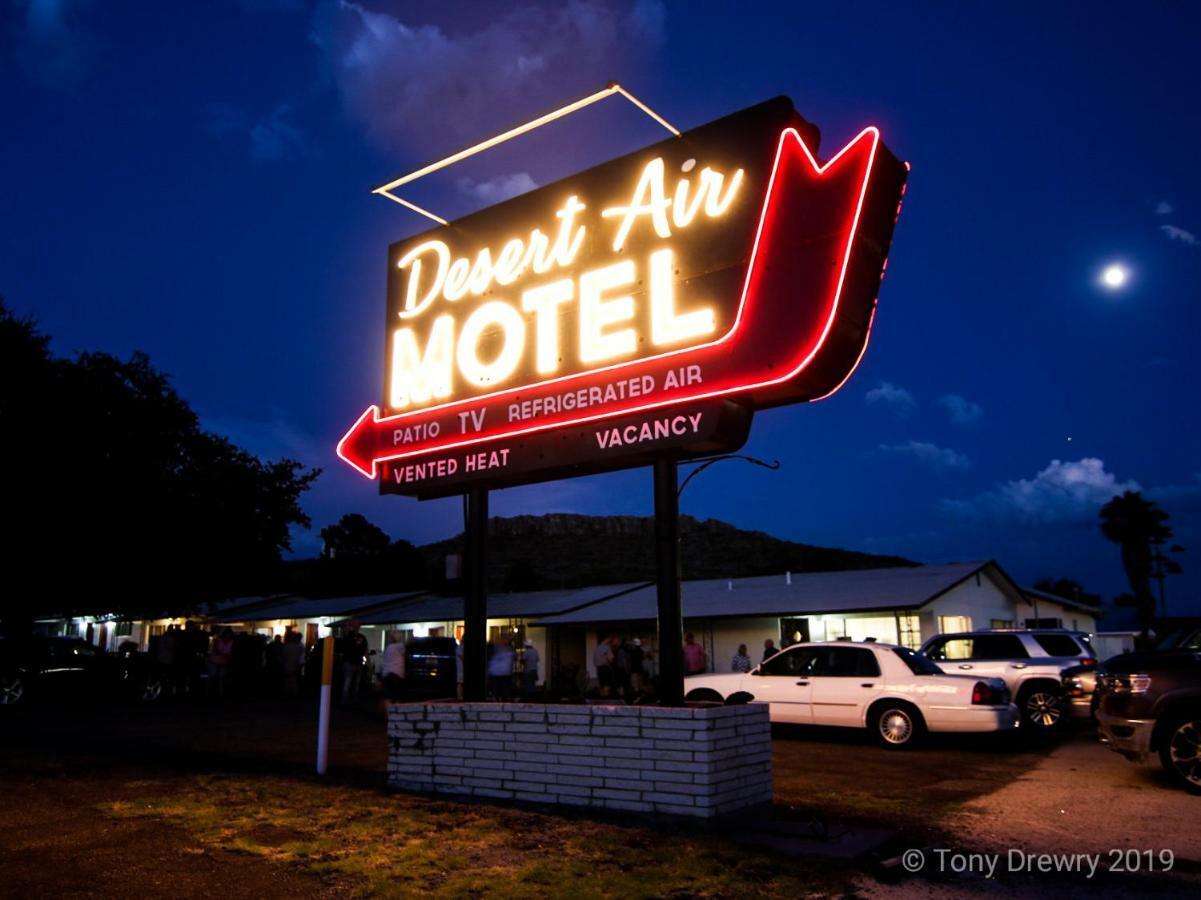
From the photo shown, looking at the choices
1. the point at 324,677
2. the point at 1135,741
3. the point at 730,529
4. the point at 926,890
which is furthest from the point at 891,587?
the point at 730,529

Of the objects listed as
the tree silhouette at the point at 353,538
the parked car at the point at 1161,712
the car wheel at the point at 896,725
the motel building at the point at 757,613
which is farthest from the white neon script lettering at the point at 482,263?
the tree silhouette at the point at 353,538

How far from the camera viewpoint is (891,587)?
24984 millimetres

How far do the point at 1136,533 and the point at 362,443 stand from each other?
70763 millimetres

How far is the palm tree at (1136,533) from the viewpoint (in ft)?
214

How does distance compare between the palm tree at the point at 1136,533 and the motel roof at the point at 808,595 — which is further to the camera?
the palm tree at the point at 1136,533

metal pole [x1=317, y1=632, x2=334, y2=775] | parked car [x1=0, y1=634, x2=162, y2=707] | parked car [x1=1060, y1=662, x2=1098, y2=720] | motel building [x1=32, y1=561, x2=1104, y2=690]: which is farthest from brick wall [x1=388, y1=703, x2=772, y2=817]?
parked car [x1=0, y1=634, x2=162, y2=707]

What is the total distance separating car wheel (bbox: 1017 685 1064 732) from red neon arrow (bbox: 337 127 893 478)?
35.5 feet

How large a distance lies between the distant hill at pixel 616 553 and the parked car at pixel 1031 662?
50899 mm

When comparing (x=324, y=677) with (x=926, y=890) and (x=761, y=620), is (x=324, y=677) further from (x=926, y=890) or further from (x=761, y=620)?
(x=761, y=620)

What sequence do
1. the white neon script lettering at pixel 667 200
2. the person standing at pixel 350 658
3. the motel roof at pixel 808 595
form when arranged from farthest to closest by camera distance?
the motel roof at pixel 808 595 → the person standing at pixel 350 658 → the white neon script lettering at pixel 667 200

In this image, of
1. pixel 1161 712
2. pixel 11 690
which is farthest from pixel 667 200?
pixel 11 690

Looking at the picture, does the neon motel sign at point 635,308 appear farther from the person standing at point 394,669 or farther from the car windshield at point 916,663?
the car windshield at point 916,663

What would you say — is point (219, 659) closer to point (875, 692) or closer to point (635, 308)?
point (875, 692)

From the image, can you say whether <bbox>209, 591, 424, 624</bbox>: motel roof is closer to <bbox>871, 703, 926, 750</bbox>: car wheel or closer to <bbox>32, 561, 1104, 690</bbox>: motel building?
<bbox>32, 561, 1104, 690</bbox>: motel building
